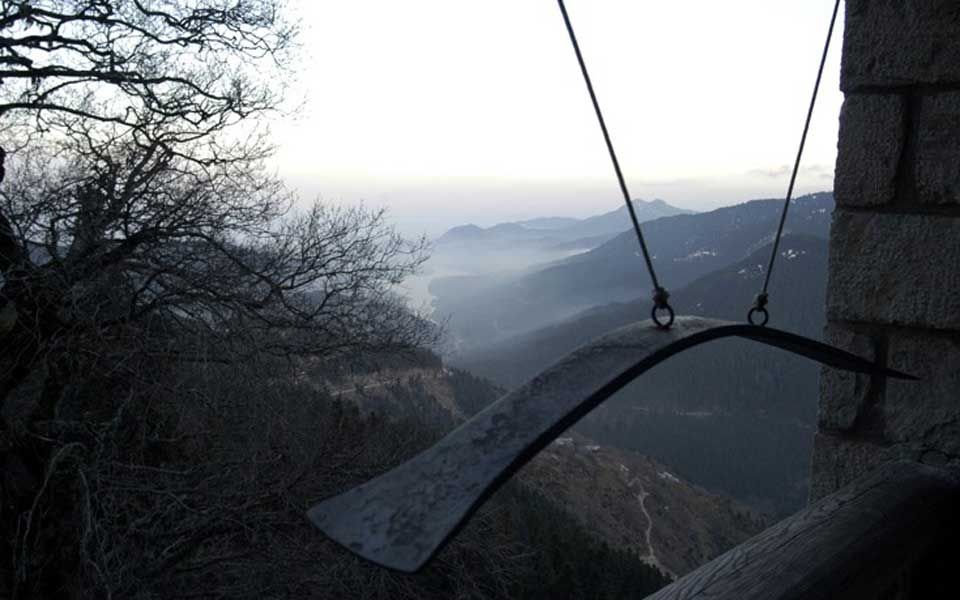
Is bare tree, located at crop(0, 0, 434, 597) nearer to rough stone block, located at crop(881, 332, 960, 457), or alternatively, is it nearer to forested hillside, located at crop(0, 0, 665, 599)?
forested hillside, located at crop(0, 0, 665, 599)

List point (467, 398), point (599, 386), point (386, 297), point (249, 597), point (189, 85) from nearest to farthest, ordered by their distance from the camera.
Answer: point (599, 386) → point (249, 597) → point (189, 85) → point (386, 297) → point (467, 398)

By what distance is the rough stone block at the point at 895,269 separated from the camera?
1.53m

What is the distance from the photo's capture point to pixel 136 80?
6797 millimetres

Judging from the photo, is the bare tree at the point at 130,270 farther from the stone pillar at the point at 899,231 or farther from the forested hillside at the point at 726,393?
the forested hillside at the point at 726,393

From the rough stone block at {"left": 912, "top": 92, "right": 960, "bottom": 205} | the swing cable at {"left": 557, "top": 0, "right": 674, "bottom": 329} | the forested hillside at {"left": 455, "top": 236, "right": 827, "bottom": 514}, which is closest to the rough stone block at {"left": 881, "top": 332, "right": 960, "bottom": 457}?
the rough stone block at {"left": 912, "top": 92, "right": 960, "bottom": 205}

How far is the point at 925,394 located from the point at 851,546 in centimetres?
67

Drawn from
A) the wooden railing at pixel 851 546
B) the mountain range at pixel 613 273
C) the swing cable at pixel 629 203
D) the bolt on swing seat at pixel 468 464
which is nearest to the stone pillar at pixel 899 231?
the wooden railing at pixel 851 546

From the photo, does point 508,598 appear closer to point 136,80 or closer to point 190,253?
point 190,253

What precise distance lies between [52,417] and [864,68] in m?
6.59

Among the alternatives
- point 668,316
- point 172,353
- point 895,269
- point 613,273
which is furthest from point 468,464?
point 613,273

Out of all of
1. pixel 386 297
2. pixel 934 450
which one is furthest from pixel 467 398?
pixel 934 450

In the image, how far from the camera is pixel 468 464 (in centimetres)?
62

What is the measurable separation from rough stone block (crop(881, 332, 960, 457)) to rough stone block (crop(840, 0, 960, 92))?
567 millimetres

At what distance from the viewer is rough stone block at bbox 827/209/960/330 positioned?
1531mm
